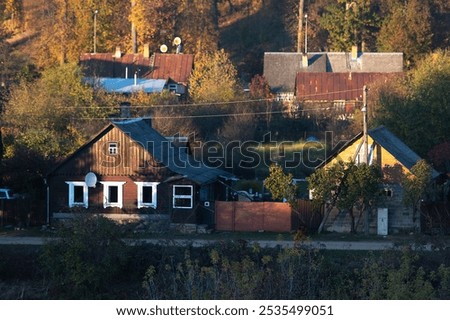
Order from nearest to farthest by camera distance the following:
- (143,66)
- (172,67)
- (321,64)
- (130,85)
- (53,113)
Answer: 1. (53,113)
2. (130,85)
3. (172,67)
4. (321,64)
5. (143,66)

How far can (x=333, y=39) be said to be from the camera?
243ft

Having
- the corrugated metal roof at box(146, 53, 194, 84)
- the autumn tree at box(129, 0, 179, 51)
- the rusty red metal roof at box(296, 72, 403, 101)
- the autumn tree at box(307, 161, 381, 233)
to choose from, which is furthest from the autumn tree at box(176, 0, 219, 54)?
Result: the autumn tree at box(307, 161, 381, 233)

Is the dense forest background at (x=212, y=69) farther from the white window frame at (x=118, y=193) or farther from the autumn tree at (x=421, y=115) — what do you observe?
Result: the white window frame at (x=118, y=193)

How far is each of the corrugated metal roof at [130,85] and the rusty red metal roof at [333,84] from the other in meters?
8.95

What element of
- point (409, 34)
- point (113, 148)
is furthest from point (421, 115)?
point (409, 34)

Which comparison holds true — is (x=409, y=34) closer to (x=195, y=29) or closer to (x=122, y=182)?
(x=195, y=29)

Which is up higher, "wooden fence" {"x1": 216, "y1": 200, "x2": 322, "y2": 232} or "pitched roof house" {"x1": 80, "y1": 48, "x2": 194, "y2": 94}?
"pitched roof house" {"x1": 80, "y1": 48, "x2": 194, "y2": 94}

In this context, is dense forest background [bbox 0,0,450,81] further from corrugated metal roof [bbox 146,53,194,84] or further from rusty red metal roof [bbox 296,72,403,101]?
rusty red metal roof [bbox 296,72,403,101]

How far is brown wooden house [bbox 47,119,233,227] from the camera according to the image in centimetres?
4059

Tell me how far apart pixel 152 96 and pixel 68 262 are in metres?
28.4

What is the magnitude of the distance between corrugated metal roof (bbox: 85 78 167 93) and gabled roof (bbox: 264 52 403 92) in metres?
8.20

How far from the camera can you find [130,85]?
64438 mm

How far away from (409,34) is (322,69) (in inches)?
260

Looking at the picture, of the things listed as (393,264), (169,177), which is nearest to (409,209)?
(169,177)
